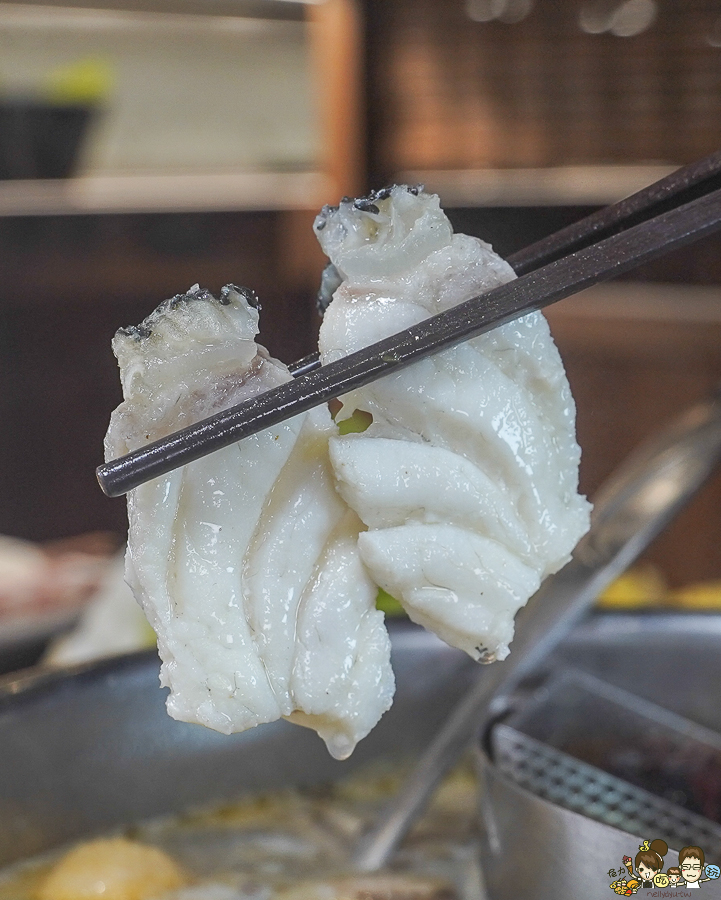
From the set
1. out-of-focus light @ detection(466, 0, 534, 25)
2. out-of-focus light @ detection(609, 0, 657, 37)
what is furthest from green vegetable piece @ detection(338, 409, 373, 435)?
out-of-focus light @ detection(466, 0, 534, 25)

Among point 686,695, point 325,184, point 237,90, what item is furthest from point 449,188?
point 686,695

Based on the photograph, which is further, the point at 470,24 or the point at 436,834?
the point at 470,24

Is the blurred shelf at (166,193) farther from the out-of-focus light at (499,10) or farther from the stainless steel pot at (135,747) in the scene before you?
the stainless steel pot at (135,747)

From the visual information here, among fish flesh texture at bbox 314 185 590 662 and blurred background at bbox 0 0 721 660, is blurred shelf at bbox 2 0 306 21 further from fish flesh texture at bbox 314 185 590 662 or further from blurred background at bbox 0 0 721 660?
fish flesh texture at bbox 314 185 590 662

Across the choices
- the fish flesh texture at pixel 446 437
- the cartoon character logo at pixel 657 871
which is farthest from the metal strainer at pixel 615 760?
the fish flesh texture at pixel 446 437

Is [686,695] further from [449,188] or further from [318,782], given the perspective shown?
[449,188]
